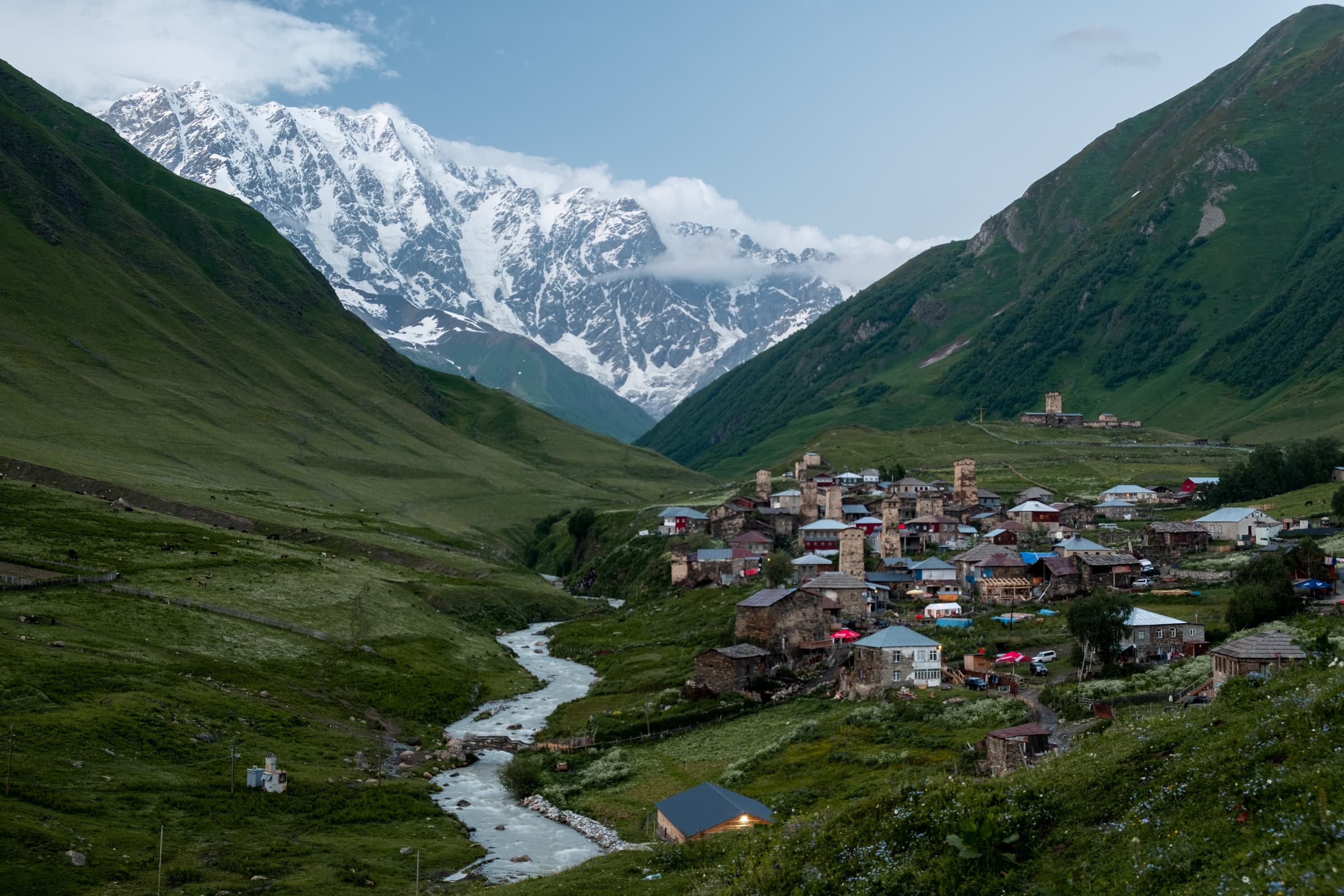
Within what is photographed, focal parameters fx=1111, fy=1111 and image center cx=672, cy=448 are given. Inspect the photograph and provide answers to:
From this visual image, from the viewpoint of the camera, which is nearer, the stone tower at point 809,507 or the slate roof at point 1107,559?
the slate roof at point 1107,559

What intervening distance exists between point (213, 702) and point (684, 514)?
307 ft

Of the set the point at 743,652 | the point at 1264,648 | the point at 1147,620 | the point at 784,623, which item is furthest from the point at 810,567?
the point at 1264,648

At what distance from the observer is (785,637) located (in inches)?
3401

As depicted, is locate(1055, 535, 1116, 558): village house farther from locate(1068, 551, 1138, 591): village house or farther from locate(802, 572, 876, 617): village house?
locate(802, 572, 876, 617): village house

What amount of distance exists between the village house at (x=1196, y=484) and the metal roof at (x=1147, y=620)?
254 feet

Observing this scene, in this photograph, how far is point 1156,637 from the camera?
67562mm

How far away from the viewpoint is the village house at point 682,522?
15250 centimetres

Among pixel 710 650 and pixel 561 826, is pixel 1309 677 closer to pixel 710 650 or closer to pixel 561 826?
pixel 561 826

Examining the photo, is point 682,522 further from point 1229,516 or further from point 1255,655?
point 1255,655

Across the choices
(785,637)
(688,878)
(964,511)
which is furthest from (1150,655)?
(964,511)

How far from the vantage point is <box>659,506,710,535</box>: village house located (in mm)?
152500

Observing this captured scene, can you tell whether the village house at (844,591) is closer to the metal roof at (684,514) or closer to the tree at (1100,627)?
the tree at (1100,627)

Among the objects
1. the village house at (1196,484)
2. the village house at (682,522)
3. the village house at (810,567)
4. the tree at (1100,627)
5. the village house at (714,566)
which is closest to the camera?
the tree at (1100,627)

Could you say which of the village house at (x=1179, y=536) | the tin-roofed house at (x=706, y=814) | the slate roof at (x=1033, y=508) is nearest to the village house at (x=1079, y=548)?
the village house at (x=1179, y=536)
